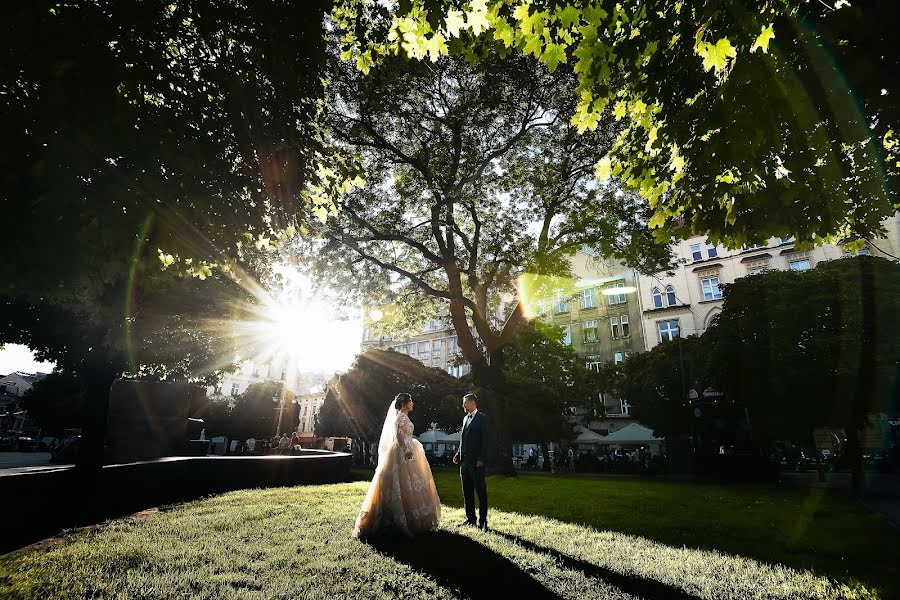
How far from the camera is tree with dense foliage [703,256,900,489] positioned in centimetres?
1519

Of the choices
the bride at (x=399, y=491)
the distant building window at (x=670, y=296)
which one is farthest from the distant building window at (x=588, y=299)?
the bride at (x=399, y=491)

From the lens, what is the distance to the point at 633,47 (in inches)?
180

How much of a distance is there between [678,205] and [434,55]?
3.89 metres

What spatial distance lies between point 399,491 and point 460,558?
1.52 metres

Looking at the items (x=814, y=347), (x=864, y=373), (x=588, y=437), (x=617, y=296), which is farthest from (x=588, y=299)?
(x=864, y=373)

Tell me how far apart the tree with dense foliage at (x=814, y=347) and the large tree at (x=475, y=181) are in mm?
5906

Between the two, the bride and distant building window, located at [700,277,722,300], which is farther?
distant building window, located at [700,277,722,300]

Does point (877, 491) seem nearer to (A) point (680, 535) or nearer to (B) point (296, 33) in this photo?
(A) point (680, 535)

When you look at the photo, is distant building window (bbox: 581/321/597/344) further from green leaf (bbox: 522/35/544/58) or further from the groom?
green leaf (bbox: 522/35/544/58)

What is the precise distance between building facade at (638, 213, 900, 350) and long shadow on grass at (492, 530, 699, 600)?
37.1 m

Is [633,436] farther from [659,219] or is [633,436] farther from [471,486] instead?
[659,219]

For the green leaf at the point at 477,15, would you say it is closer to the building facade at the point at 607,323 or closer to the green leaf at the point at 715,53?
the green leaf at the point at 715,53

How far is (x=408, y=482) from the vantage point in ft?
19.5

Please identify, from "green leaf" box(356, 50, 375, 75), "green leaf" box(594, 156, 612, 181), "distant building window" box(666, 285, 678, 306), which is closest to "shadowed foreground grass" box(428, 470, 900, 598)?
"green leaf" box(594, 156, 612, 181)
